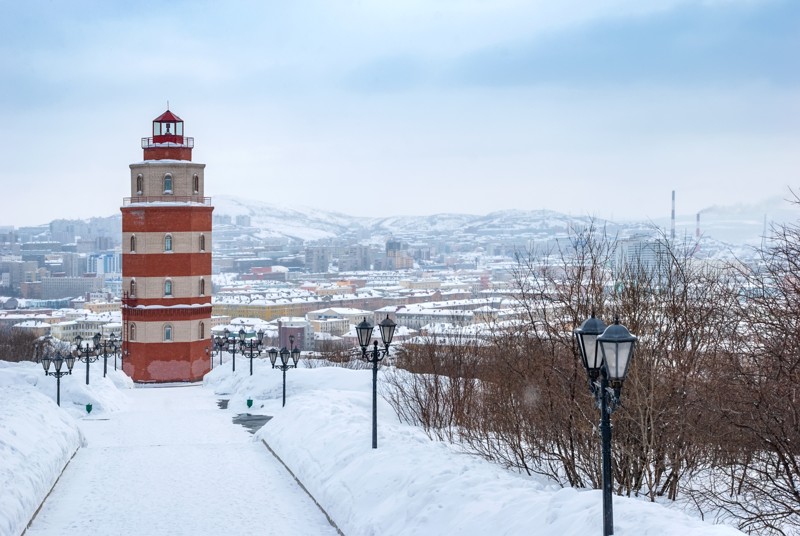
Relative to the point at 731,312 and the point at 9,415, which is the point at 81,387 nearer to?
the point at 9,415

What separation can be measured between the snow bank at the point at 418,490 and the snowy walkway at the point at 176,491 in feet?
1.27

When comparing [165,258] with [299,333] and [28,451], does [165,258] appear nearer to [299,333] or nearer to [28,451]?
[28,451]

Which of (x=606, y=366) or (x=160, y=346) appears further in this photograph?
(x=160, y=346)

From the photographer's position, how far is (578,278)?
13234 mm

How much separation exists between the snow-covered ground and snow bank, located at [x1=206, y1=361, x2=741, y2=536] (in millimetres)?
17

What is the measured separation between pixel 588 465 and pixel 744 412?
2.46 meters

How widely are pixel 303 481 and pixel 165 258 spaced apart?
25.1 m

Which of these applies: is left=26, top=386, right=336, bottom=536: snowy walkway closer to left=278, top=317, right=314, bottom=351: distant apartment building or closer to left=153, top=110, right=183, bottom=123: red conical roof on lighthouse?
left=153, top=110, right=183, bottom=123: red conical roof on lighthouse

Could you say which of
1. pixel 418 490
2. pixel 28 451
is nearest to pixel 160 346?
pixel 28 451

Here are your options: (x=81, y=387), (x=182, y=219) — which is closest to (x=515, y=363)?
(x=81, y=387)

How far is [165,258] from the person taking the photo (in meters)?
37.0

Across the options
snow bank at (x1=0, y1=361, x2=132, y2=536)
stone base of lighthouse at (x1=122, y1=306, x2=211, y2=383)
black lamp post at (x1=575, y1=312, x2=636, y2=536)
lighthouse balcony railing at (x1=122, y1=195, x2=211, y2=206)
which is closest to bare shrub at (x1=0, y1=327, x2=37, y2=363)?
stone base of lighthouse at (x1=122, y1=306, x2=211, y2=383)

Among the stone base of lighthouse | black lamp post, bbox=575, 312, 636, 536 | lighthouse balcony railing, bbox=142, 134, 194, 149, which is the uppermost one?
lighthouse balcony railing, bbox=142, 134, 194, 149

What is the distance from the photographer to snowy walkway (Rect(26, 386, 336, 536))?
11.1m
